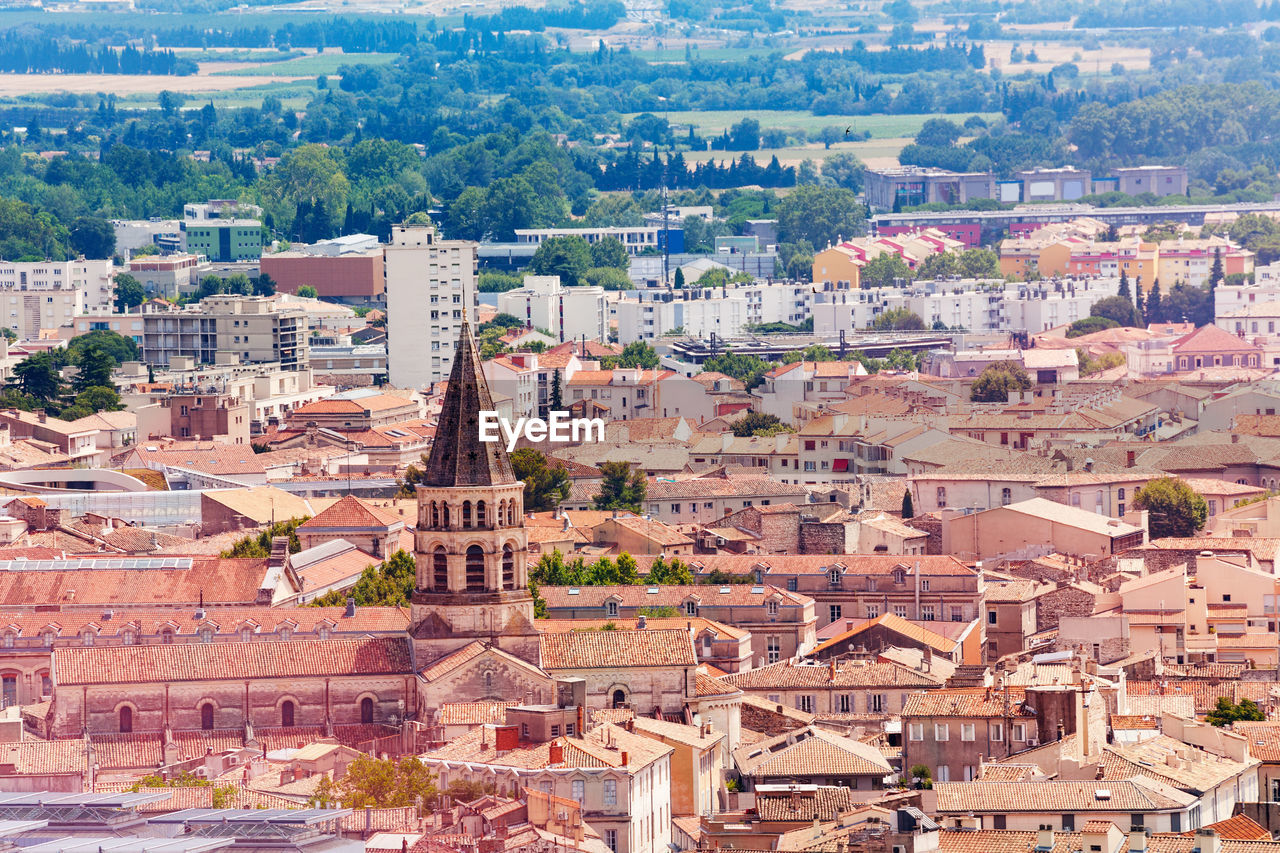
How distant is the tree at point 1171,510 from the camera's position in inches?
3435

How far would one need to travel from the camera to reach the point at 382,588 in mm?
67000

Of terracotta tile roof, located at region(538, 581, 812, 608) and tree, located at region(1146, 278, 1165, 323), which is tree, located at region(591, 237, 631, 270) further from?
terracotta tile roof, located at region(538, 581, 812, 608)

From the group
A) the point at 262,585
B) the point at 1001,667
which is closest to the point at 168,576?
the point at 262,585

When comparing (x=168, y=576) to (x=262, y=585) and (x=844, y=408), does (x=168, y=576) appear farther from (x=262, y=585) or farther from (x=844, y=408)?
(x=844, y=408)

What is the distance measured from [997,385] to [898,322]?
42900mm

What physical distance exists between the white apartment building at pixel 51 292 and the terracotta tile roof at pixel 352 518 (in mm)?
90169

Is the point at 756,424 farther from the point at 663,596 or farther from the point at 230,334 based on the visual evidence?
the point at 663,596

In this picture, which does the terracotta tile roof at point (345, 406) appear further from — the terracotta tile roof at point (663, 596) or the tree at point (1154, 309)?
the tree at point (1154, 309)

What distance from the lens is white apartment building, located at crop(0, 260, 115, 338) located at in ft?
550

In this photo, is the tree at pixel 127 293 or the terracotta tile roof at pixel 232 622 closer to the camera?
the terracotta tile roof at pixel 232 622

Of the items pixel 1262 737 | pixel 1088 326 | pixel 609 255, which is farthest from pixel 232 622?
pixel 609 255

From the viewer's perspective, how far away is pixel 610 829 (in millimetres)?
47688

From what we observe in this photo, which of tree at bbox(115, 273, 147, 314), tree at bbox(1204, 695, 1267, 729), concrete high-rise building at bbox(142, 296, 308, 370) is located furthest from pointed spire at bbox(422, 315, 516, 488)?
tree at bbox(115, 273, 147, 314)

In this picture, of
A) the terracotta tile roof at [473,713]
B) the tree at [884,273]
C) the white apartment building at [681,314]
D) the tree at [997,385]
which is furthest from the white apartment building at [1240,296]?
the terracotta tile roof at [473,713]
